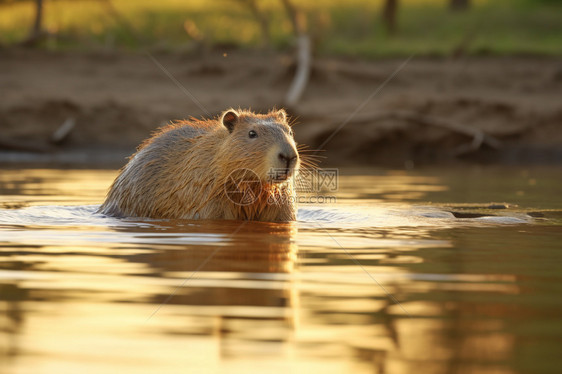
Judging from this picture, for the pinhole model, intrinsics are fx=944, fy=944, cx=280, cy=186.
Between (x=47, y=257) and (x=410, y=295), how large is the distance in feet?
7.26

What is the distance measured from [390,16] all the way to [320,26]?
5336mm

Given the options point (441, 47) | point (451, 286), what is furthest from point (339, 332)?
point (441, 47)

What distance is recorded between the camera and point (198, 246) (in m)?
5.94

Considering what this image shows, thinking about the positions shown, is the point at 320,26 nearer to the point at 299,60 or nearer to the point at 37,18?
the point at 299,60

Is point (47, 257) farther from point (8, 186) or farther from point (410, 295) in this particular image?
point (8, 186)

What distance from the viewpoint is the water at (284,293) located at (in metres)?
3.23

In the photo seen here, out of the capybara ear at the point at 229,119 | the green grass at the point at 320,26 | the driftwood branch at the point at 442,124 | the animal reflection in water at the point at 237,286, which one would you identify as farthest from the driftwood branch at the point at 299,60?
the animal reflection in water at the point at 237,286

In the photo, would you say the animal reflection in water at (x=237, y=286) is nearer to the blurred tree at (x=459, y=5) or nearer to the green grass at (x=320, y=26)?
the green grass at (x=320, y=26)

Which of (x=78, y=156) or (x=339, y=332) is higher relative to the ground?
(x=78, y=156)

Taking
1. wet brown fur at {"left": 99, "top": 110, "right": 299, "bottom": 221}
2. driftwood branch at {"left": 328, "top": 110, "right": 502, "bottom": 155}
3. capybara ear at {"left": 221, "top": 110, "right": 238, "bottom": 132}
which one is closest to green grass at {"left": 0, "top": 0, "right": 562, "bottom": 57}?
driftwood branch at {"left": 328, "top": 110, "right": 502, "bottom": 155}

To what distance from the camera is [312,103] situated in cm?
1878

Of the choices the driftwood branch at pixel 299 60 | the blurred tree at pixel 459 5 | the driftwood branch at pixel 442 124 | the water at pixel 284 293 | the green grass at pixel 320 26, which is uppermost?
→ the blurred tree at pixel 459 5

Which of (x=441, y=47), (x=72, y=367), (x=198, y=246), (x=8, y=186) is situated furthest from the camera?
(x=441, y=47)

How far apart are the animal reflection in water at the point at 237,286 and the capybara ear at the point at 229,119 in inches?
44.0
